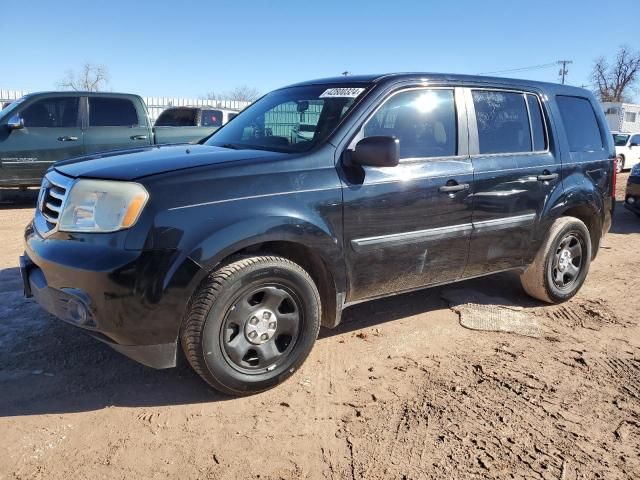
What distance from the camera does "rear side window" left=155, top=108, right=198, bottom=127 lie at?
12.3 metres

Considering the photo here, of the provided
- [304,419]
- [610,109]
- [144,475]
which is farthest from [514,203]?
[610,109]

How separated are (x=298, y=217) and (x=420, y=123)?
4.19 feet

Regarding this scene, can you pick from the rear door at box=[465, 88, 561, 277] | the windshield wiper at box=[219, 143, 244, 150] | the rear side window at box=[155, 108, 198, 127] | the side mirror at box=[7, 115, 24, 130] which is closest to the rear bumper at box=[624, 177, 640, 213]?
the rear door at box=[465, 88, 561, 277]

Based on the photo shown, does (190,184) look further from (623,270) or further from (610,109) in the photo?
(610,109)

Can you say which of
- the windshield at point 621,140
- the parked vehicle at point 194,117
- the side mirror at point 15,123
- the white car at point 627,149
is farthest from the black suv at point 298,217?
the windshield at point 621,140

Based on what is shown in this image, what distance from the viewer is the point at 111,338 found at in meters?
2.74

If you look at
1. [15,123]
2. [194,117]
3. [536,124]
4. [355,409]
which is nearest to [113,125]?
[15,123]

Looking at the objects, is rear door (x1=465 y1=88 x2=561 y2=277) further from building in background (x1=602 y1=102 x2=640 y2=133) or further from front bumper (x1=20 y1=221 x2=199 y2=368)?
building in background (x1=602 y1=102 x2=640 y2=133)

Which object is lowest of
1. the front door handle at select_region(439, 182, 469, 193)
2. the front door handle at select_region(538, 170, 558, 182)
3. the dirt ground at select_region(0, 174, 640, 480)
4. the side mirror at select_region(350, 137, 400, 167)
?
the dirt ground at select_region(0, 174, 640, 480)

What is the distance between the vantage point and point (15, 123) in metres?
8.53

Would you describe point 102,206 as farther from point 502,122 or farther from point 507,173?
point 502,122

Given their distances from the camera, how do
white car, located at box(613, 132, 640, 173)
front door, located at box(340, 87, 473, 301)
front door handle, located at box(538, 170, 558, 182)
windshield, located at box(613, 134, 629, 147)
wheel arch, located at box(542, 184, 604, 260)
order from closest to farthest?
front door, located at box(340, 87, 473, 301), front door handle, located at box(538, 170, 558, 182), wheel arch, located at box(542, 184, 604, 260), white car, located at box(613, 132, 640, 173), windshield, located at box(613, 134, 629, 147)

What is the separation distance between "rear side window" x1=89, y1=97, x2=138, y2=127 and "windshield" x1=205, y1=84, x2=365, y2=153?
5.96 m

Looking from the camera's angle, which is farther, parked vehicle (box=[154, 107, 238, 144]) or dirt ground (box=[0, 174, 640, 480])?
parked vehicle (box=[154, 107, 238, 144])
